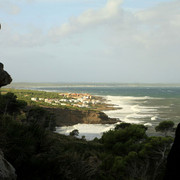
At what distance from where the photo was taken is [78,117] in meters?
53.8

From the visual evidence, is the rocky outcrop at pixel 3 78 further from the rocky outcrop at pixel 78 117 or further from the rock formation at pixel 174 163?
the rocky outcrop at pixel 78 117

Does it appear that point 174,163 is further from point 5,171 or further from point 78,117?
point 78,117

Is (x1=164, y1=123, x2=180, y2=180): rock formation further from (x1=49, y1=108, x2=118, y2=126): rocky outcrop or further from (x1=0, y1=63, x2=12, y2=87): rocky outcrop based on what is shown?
(x1=49, y1=108, x2=118, y2=126): rocky outcrop

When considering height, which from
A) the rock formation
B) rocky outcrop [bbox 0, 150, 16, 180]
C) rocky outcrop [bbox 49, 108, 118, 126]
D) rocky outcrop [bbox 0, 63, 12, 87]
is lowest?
rocky outcrop [bbox 49, 108, 118, 126]

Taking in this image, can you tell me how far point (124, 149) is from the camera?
45.5ft

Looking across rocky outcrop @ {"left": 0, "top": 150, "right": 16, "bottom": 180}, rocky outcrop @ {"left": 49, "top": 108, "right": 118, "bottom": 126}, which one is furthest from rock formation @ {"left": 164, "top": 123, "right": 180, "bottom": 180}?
rocky outcrop @ {"left": 49, "top": 108, "right": 118, "bottom": 126}

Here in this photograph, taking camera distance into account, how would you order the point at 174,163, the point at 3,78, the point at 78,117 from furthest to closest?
the point at 78,117 < the point at 3,78 < the point at 174,163

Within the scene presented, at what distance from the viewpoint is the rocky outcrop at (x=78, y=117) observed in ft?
167

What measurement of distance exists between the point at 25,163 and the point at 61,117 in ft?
155

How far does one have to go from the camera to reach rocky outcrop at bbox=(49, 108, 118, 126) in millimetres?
50812

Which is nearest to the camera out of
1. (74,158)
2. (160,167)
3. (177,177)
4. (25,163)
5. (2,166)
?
(177,177)

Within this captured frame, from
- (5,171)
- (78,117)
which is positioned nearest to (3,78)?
(5,171)

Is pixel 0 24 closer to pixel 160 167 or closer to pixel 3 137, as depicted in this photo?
pixel 3 137

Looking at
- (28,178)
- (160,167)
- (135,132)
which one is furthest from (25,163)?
(135,132)
